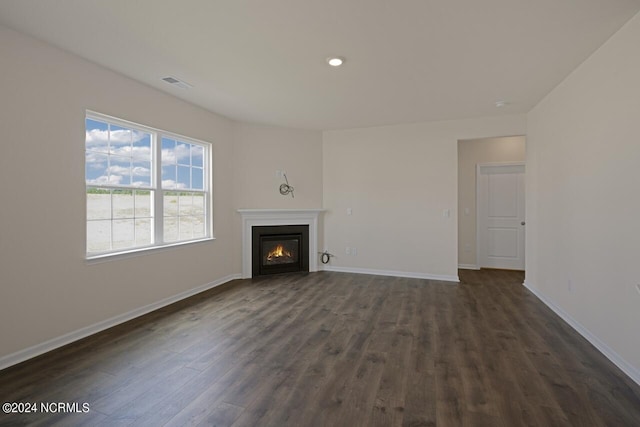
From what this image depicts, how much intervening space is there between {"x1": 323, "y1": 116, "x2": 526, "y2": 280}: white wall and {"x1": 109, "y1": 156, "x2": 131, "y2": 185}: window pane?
330 cm

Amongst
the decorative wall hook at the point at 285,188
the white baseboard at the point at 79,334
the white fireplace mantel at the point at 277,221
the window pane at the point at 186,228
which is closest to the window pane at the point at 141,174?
the window pane at the point at 186,228

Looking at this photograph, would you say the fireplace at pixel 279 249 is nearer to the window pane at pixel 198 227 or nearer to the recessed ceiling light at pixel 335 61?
the window pane at pixel 198 227

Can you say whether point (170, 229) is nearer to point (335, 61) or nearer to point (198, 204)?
point (198, 204)

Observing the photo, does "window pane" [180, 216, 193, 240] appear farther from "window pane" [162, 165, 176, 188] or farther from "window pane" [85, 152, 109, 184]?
"window pane" [85, 152, 109, 184]

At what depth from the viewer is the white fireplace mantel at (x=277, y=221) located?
17.0ft

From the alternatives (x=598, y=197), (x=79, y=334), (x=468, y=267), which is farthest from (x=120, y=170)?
(x=468, y=267)

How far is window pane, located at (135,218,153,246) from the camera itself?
356 centimetres

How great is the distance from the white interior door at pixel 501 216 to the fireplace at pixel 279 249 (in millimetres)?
3463

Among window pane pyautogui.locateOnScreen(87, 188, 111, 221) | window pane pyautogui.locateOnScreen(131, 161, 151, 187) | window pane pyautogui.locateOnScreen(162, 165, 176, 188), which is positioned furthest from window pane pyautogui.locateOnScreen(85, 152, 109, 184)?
window pane pyautogui.locateOnScreen(162, 165, 176, 188)

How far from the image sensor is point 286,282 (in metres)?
4.93

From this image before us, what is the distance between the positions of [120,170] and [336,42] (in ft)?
8.69

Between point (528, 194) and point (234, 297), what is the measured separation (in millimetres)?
4530

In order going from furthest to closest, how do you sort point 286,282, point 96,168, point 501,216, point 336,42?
1. point 501,216
2. point 286,282
3. point 96,168
4. point 336,42

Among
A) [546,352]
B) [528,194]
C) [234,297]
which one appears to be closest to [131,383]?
[234,297]
